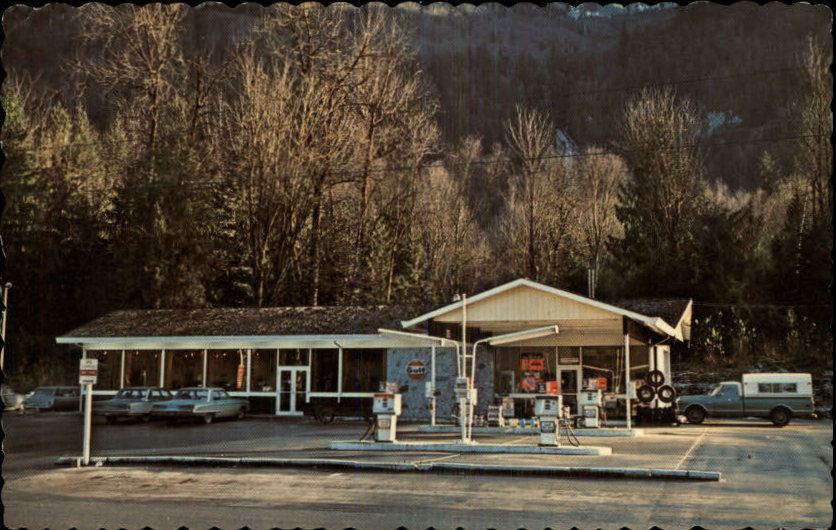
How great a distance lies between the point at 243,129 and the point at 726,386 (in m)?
28.1

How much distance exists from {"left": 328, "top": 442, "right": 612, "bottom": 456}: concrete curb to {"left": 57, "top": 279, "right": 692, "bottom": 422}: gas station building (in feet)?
25.8

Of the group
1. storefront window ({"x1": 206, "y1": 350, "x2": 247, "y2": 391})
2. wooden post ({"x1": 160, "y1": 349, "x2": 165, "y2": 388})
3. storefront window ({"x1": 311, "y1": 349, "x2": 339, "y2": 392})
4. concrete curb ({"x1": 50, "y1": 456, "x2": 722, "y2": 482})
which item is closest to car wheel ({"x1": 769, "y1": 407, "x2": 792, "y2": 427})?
storefront window ({"x1": 311, "y1": 349, "x2": 339, "y2": 392})

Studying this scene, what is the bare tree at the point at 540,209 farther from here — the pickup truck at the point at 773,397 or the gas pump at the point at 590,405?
the gas pump at the point at 590,405

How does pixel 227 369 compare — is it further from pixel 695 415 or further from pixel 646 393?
pixel 695 415

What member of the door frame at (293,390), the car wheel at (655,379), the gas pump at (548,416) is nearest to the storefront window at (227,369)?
the door frame at (293,390)

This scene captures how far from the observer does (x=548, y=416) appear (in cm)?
2023

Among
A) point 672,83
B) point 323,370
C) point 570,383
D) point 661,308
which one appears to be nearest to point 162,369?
point 323,370

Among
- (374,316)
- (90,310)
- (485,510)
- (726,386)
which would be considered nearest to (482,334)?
(374,316)

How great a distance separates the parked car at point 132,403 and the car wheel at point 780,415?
21657 mm

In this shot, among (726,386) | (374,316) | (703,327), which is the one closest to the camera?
(726,386)

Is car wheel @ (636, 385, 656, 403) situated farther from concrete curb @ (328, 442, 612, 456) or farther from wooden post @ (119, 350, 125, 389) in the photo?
wooden post @ (119, 350, 125, 389)

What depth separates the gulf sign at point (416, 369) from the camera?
3250 cm

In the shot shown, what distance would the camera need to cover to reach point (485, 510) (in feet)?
38.4

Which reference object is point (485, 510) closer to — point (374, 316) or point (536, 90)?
point (374, 316)
